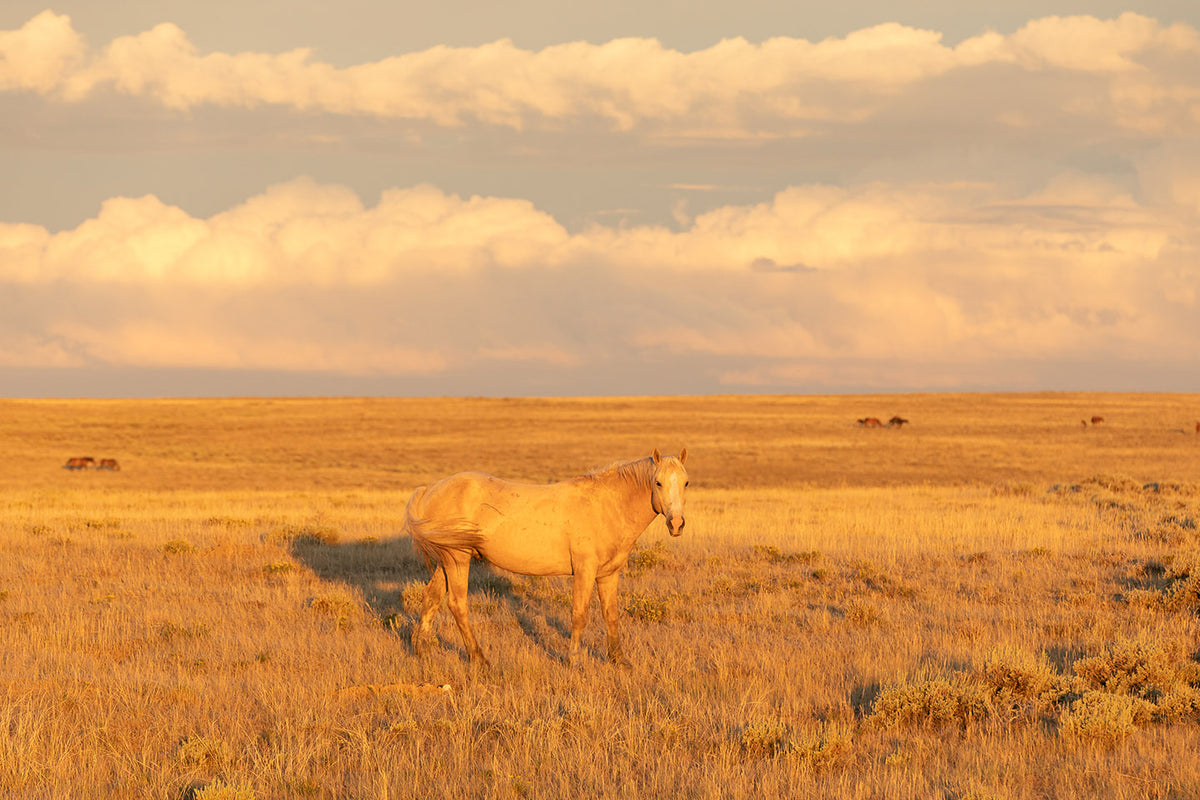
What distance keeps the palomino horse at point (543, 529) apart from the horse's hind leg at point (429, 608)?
0.01 meters

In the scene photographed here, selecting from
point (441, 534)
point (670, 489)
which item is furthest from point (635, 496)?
point (441, 534)

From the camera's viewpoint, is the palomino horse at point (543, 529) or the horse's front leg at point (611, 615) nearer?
the horse's front leg at point (611, 615)

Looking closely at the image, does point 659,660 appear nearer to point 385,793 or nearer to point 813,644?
point 813,644

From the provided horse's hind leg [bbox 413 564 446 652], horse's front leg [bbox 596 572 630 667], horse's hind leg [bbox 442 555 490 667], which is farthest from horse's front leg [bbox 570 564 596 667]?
horse's hind leg [bbox 413 564 446 652]

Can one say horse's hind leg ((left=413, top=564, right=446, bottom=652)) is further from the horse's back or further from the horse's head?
the horse's head

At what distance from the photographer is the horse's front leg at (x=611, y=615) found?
920 centimetres

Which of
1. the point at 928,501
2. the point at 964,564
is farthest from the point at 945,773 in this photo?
the point at 928,501

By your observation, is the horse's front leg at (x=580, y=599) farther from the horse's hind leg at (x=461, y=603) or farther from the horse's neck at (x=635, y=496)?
the horse's hind leg at (x=461, y=603)

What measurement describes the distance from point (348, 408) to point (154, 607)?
3275 inches

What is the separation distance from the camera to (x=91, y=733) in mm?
6996

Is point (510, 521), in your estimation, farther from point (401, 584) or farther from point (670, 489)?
point (401, 584)

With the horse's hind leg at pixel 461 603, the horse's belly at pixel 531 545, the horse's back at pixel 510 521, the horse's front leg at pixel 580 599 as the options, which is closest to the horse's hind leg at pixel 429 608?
the horse's hind leg at pixel 461 603

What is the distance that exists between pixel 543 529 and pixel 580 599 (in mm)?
769

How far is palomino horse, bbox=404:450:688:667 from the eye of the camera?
934 cm
